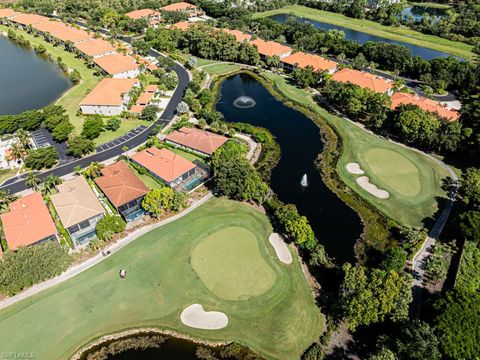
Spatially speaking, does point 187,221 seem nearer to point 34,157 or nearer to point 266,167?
point 266,167

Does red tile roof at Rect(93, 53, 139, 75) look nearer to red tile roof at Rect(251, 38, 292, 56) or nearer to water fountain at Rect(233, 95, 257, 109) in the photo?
water fountain at Rect(233, 95, 257, 109)

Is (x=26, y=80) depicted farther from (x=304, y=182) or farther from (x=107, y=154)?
(x=304, y=182)

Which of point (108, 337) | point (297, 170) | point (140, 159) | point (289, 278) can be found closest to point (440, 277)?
point (289, 278)

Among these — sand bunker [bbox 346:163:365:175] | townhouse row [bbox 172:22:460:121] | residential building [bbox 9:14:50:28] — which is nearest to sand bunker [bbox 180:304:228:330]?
sand bunker [bbox 346:163:365:175]

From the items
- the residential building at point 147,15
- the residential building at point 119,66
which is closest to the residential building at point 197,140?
the residential building at point 119,66

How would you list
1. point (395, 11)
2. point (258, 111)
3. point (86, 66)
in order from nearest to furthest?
point (258, 111)
point (86, 66)
point (395, 11)

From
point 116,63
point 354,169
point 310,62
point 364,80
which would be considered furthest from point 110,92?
point 364,80
